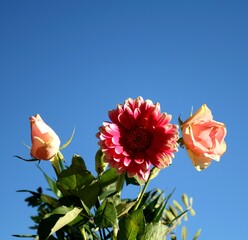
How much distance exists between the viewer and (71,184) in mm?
851

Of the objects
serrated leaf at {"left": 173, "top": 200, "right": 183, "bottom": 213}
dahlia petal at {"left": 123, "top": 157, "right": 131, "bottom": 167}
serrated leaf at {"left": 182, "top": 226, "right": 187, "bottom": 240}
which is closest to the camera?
dahlia petal at {"left": 123, "top": 157, "right": 131, "bottom": 167}

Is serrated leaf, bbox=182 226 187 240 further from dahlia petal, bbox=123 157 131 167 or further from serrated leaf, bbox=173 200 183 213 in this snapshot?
dahlia petal, bbox=123 157 131 167

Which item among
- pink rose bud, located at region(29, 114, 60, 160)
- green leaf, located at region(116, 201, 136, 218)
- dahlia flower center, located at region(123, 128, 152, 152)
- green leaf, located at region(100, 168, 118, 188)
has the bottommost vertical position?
green leaf, located at region(116, 201, 136, 218)

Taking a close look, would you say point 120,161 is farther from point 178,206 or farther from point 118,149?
point 178,206

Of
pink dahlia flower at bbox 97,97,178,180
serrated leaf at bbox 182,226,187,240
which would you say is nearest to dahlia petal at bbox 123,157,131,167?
pink dahlia flower at bbox 97,97,178,180

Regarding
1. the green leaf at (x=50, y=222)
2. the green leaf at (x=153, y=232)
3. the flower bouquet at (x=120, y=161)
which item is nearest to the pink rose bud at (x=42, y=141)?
the flower bouquet at (x=120, y=161)

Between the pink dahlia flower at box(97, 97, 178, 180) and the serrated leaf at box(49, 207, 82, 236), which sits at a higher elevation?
the pink dahlia flower at box(97, 97, 178, 180)

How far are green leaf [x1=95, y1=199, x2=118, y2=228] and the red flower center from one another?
10 cm

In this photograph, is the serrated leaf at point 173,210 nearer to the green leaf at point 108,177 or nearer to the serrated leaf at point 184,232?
the serrated leaf at point 184,232

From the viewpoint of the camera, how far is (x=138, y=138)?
83cm

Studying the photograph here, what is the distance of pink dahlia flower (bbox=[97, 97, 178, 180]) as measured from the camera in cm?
80

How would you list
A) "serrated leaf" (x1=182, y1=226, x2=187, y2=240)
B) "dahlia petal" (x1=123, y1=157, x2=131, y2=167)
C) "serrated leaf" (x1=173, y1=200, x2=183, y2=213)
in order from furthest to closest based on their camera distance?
"serrated leaf" (x1=173, y1=200, x2=183, y2=213) < "serrated leaf" (x1=182, y1=226, x2=187, y2=240) < "dahlia petal" (x1=123, y1=157, x2=131, y2=167)

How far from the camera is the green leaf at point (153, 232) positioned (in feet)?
2.77

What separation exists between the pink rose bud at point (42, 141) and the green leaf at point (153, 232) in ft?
0.72
